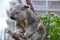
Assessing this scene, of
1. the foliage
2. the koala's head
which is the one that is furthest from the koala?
the foliage

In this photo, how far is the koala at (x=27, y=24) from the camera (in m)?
0.91

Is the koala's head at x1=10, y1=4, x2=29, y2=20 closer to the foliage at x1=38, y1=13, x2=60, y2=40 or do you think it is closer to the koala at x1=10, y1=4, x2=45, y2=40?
the koala at x1=10, y1=4, x2=45, y2=40

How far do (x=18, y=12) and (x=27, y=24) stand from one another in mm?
80

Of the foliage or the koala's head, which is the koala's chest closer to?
the koala's head

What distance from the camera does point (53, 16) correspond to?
180 centimetres

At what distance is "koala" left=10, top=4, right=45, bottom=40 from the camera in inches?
35.8

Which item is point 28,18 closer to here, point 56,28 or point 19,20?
point 19,20

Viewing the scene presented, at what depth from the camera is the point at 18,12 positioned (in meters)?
0.90

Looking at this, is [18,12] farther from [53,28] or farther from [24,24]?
[53,28]

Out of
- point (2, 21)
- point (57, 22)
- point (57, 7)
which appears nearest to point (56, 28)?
point (57, 22)

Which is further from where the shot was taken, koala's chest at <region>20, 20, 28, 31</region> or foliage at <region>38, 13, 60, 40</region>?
foliage at <region>38, 13, 60, 40</region>

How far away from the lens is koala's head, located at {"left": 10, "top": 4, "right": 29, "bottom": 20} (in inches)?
34.7

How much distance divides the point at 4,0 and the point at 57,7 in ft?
3.42

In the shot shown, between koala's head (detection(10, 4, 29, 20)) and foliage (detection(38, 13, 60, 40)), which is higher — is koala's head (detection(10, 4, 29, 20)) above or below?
above
